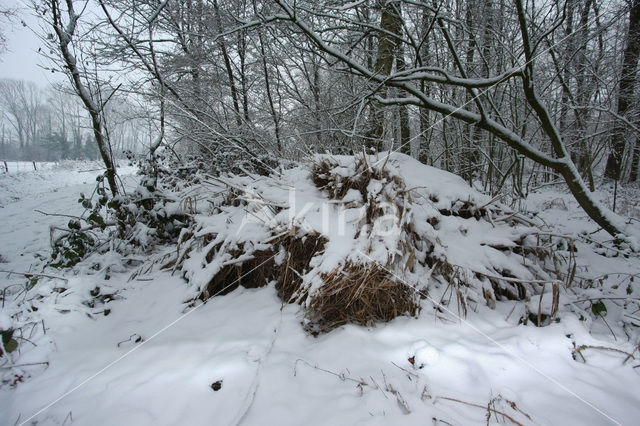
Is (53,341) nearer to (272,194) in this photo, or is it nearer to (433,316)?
(272,194)

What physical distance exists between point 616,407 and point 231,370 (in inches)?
60.0

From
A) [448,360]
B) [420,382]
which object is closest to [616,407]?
[448,360]

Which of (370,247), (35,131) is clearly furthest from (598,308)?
(35,131)

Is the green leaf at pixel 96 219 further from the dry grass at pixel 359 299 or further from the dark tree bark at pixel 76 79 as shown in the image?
the dry grass at pixel 359 299

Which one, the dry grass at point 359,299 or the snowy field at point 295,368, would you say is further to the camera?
the dry grass at point 359,299

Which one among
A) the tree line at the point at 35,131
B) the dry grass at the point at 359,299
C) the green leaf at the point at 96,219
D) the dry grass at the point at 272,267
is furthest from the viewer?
the tree line at the point at 35,131

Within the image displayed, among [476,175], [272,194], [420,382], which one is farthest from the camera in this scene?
[476,175]

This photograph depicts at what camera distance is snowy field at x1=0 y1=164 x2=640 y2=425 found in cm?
100

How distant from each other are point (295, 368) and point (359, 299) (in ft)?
1.82

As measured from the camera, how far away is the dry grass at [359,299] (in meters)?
1.58

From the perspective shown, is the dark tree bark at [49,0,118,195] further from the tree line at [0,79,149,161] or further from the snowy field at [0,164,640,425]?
the tree line at [0,79,149,161]

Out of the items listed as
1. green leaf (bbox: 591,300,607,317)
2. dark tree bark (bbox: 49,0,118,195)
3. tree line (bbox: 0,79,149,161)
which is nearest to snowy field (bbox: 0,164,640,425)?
Result: green leaf (bbox: 591,300,607,317)

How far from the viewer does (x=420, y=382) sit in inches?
43.5

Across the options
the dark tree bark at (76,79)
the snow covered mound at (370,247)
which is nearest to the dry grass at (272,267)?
the snow covered mound at (370,247)
